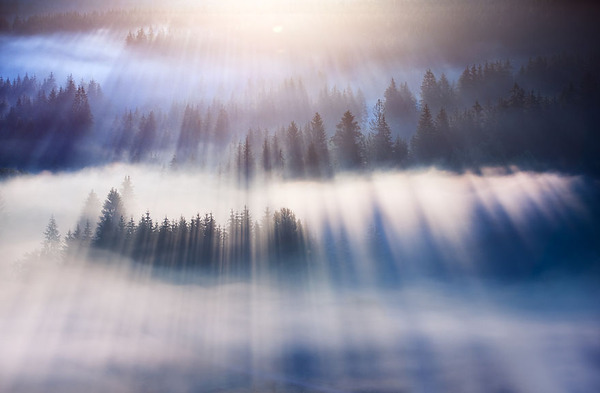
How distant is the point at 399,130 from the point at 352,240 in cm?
680

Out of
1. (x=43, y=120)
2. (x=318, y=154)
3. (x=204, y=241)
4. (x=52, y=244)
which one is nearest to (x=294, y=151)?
(x=318, y=154)

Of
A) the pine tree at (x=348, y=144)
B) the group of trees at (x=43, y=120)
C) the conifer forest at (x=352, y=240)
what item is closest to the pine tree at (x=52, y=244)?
the conifer forest at (x=352, y=240)

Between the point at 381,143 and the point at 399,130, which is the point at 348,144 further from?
the point at 399,130

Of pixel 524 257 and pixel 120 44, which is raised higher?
pixel 120 44

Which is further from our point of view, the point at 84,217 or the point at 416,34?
the point at 416,34

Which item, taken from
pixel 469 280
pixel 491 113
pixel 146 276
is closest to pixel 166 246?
pixel 146 276

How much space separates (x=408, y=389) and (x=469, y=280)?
8187mm

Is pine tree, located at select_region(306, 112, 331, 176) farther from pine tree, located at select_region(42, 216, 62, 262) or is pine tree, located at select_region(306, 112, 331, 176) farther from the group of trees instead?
the group of trees

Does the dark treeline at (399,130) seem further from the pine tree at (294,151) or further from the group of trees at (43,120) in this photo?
the group of trees at (43,120)

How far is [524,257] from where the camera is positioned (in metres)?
31.6

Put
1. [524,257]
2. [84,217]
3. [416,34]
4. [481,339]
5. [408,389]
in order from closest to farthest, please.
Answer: [408,389] < [481,339] < [524,257] < [84,217] < [416,34]

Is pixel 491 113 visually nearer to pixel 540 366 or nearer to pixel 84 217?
pixel 540 366

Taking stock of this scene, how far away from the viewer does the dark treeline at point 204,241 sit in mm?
30594

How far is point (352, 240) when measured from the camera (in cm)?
3170
